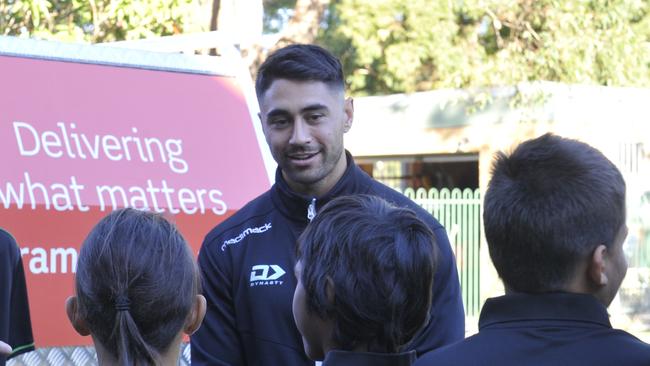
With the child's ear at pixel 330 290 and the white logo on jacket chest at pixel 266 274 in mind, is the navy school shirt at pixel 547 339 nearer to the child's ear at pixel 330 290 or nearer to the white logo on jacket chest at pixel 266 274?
the child's ear at pixel 330 290

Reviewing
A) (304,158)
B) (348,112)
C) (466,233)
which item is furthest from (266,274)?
(466,233)

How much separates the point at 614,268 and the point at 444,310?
3.58 feet

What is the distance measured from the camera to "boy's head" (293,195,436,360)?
271 cm

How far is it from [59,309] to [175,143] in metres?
1.09

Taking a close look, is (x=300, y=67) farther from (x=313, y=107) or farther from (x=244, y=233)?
(x=244, y=233)

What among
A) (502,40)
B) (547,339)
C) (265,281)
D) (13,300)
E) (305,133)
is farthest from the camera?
(502,40)

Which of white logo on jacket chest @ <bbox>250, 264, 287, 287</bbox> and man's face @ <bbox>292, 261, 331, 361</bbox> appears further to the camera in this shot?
white logo on jacket chest @ <bbox>250, 264, 287, 287</bbox>

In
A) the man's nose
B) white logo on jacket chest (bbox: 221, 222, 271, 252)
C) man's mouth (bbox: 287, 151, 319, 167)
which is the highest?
the man's nose

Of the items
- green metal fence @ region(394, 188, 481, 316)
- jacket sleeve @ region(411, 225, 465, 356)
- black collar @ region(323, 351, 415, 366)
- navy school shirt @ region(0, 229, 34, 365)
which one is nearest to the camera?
black collar @ region(323, 351, 415, 366)

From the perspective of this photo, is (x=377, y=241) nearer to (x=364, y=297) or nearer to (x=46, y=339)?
(x=364, y=297)

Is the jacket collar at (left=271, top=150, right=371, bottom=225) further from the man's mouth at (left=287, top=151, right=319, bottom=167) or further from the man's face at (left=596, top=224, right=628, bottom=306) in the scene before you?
the man's face at (left=596, top=224, right=628, bottom=306)

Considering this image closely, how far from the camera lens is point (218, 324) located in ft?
12.4

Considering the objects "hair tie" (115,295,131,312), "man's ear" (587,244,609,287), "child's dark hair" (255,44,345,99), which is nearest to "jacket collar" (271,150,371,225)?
"child's dark hair" (255,44,345,99)

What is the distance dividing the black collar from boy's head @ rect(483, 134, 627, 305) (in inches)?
15.0
